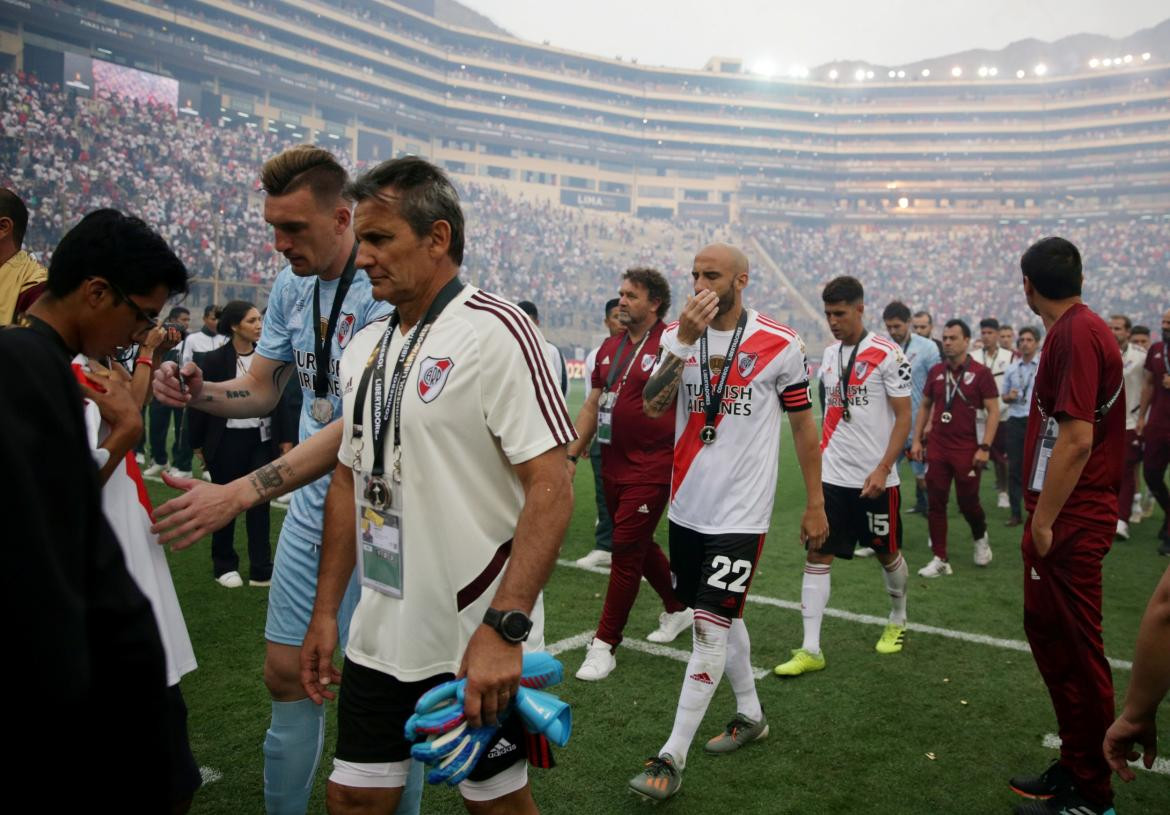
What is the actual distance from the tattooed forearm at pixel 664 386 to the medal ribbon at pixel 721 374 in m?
0.21

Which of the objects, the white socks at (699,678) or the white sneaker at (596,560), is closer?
the white socks at (699,678)

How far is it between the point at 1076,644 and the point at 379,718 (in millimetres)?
3061

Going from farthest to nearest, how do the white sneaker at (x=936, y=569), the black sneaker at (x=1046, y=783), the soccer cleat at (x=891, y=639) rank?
the white sneaker at (x=936, y=569) → the soccer cleat at (x=891, y=639) → the black sneaker at (x=1046, y=783)

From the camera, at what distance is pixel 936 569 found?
8359 millimetres

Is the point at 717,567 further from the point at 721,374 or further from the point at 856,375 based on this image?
the point at 856,375

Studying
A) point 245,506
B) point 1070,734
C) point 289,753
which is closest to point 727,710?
point 1070,734

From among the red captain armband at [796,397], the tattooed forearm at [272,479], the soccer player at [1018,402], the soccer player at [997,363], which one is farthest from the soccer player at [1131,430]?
the tattooed forearm at [272,479]

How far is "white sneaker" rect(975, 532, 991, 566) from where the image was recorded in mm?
8719

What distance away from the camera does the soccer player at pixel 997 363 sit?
456 inches

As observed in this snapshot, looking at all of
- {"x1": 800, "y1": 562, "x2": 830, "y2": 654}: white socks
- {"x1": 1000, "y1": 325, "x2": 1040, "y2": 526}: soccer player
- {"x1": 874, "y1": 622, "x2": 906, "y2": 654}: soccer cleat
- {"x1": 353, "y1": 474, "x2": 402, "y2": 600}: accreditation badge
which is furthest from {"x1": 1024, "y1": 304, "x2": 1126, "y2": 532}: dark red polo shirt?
{"x1": 1000, "y1": 325, "x2": 1040, "y2": 526}: soccer player

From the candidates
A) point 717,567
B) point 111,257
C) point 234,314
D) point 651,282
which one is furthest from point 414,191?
point 234,314

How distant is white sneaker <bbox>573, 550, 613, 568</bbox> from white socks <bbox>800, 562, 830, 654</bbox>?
2919 mm

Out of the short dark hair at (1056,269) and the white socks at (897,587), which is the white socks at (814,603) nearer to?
the white socks at (897,587)

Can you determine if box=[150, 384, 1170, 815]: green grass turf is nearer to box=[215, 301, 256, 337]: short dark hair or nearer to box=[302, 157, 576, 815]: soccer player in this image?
box=[302, 157, 576, 815]: soccer player
